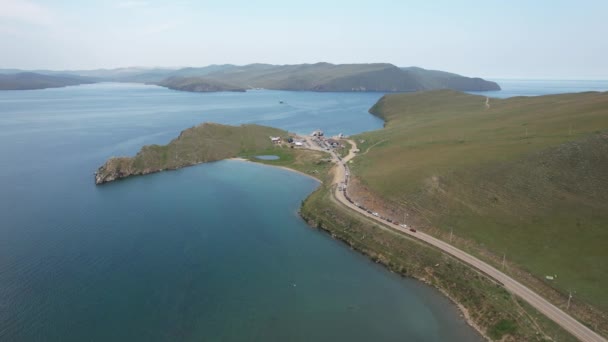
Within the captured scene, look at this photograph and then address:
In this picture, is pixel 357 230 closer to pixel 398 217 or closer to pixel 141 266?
pixel 398 217

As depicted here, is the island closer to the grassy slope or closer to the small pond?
the grassy slope

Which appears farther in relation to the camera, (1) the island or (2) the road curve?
(1) the island

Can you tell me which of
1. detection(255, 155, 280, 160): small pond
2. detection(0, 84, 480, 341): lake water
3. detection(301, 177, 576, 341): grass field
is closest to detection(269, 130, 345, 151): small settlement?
detection(255, 155, 280, 160): small pond

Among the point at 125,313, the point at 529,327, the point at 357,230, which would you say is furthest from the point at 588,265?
the point at 125,313

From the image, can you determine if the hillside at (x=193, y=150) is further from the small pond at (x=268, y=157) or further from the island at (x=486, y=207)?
the small pond at (x=268, y=157)

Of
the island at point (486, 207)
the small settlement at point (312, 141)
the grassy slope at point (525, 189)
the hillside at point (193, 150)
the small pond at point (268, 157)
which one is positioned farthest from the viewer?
the small settlement at point (312, 141)

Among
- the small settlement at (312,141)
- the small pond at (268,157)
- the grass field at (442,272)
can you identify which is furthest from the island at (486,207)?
the small settlement at (312,141)

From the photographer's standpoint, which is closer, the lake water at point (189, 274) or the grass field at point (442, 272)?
the grass field at point (442, 272)
